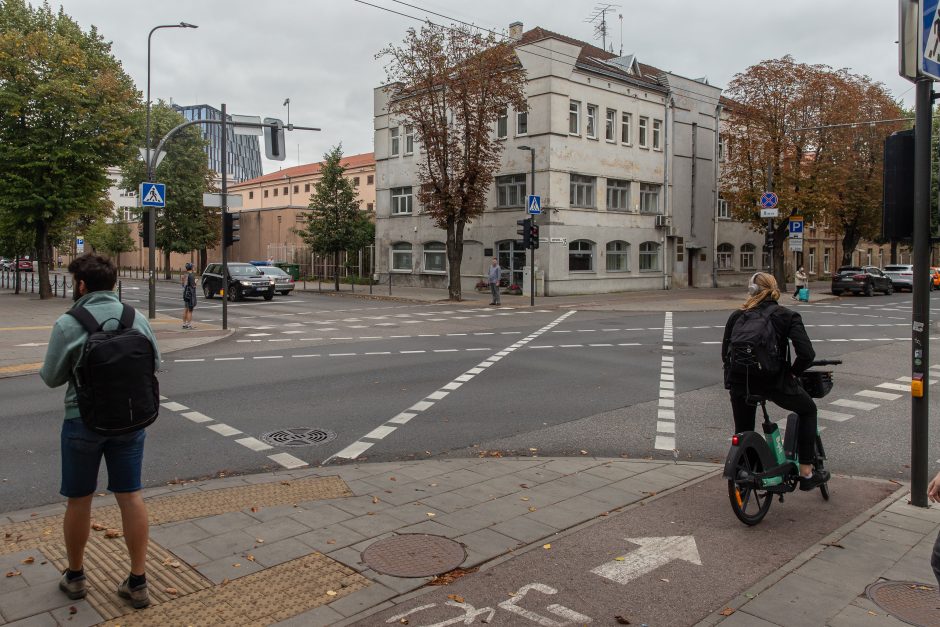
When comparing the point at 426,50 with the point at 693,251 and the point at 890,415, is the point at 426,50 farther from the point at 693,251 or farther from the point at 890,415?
the point at 890,415

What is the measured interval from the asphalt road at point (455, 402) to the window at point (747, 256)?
3195 centimetres

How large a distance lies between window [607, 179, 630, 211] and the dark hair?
3620 centimetres

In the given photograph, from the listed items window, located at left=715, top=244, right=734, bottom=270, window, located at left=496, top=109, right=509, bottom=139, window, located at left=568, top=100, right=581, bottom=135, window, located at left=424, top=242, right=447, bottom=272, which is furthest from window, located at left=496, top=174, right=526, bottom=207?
window, located at left=715, top=244, right=734, bottom=270

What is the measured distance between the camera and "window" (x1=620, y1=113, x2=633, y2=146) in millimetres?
39844

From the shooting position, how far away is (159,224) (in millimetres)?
54344

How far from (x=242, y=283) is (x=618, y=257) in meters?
19.2

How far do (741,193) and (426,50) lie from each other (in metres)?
18.9

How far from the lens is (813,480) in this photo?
5.63 metres

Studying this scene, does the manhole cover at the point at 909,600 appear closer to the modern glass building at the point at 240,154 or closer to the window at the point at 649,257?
the window at the point at 649,257

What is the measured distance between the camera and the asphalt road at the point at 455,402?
747cm

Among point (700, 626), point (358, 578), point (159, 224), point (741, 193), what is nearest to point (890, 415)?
point (700, 626)

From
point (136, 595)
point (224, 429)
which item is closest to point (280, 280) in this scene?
point (224, 429)

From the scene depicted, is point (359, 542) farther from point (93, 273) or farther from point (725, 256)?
point (725, 256)

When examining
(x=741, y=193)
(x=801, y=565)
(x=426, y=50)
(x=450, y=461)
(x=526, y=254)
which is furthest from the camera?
(x=741, y=193)
